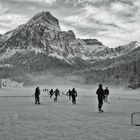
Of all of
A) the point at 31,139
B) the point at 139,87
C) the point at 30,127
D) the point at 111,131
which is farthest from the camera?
the point at 139,87

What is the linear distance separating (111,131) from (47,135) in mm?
3020

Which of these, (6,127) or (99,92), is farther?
(99,92)

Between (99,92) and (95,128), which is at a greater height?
(99,92)

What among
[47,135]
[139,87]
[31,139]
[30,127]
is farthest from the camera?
[139,87]

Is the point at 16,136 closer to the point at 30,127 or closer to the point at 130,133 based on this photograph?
the point at 30,127

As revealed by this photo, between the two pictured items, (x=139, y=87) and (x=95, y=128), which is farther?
(x=139, y=87)

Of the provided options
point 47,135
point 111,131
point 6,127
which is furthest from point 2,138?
point 111,131

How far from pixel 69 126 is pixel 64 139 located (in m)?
3.71

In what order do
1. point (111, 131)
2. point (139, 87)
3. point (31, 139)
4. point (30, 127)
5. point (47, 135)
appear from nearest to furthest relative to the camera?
point (31, 139) → point (47, 135) → point (111, 131) → point (30, 127) → point (139, 87)

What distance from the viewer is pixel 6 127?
14.9 metres

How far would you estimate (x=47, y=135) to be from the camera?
1288 cm

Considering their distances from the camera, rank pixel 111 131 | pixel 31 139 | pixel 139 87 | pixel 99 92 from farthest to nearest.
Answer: pixel 139 87 → pixel 99 92 → pixel 111 131 → pixel 31 139

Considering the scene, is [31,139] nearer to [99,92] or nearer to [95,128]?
[95,128]

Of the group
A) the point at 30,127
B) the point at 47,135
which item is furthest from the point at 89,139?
the point at 30,127
